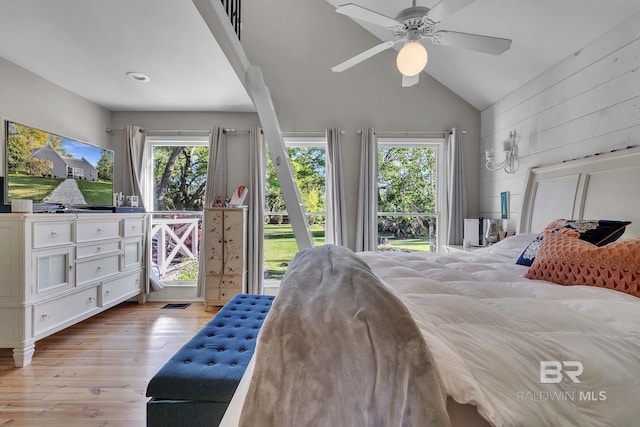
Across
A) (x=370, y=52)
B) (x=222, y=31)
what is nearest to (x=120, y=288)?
(x=222, y=31)

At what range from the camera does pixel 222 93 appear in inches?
120

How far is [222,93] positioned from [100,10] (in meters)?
1.26

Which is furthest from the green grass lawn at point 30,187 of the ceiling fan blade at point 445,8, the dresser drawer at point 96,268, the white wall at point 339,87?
the ceiling fan blade at point 445,8

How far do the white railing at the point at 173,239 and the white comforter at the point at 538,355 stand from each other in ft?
11.0

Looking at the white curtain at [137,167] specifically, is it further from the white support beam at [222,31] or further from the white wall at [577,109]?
the white wall at [577,109]

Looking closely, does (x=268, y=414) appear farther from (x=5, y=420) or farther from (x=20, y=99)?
(x=20, y=99)

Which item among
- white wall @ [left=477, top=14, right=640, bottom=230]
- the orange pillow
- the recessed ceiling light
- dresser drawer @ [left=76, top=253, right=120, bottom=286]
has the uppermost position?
the recessed ceiling light

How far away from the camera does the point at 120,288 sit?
3066 millimetres

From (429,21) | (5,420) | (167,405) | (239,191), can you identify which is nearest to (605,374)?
(167,405)

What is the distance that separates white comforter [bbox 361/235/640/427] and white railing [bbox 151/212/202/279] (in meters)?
3.37

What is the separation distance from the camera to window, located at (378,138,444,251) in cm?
379

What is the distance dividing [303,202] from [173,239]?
5.79 ft

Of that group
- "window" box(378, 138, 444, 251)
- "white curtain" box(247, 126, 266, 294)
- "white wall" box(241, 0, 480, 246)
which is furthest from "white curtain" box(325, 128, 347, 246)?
"white curtain" box(247, 126, 266, 294)

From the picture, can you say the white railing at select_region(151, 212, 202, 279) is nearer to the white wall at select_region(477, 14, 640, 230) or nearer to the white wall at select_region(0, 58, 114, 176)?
the white wall at select_region(0, 58, 114, 176)
